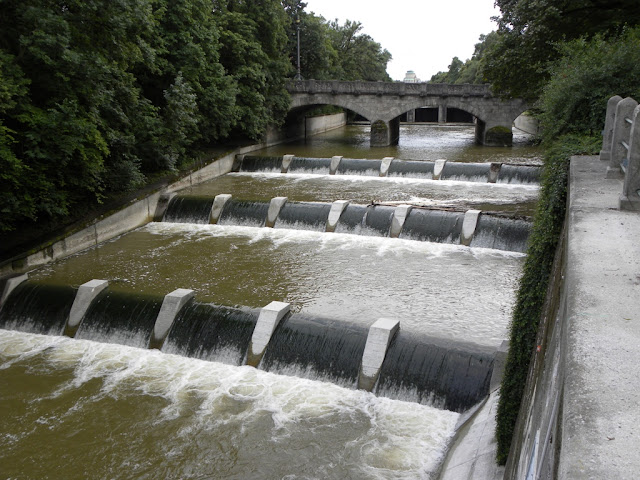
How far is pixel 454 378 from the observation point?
9.28 meters

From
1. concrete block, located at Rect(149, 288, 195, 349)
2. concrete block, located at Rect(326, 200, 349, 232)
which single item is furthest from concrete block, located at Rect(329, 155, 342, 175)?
concrete block, located at Rect(149, 288, 195, 349)

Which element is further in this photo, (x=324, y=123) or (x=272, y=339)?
(x=324, y=123)

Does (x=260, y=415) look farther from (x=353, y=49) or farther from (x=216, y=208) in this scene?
(x=353, y=49)

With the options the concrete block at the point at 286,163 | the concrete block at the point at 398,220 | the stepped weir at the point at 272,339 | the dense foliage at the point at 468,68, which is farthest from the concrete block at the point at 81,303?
the dense foliage at the point at 468,68

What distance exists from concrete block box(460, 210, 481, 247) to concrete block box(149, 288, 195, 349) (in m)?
8.10

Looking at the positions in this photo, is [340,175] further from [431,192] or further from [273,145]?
[273,145]

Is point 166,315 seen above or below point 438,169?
below

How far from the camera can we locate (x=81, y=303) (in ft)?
40.4

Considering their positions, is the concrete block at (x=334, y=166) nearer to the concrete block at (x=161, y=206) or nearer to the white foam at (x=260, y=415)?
the concrete block at (x=161, y=206)

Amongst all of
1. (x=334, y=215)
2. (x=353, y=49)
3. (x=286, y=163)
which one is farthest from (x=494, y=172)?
(x=353, y=49)

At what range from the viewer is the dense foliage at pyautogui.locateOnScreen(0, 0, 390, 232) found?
13654 millimetres

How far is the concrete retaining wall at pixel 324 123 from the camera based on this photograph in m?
45.0

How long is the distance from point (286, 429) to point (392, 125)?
32598 millimetres

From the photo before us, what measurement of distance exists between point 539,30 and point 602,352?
19.4 m
